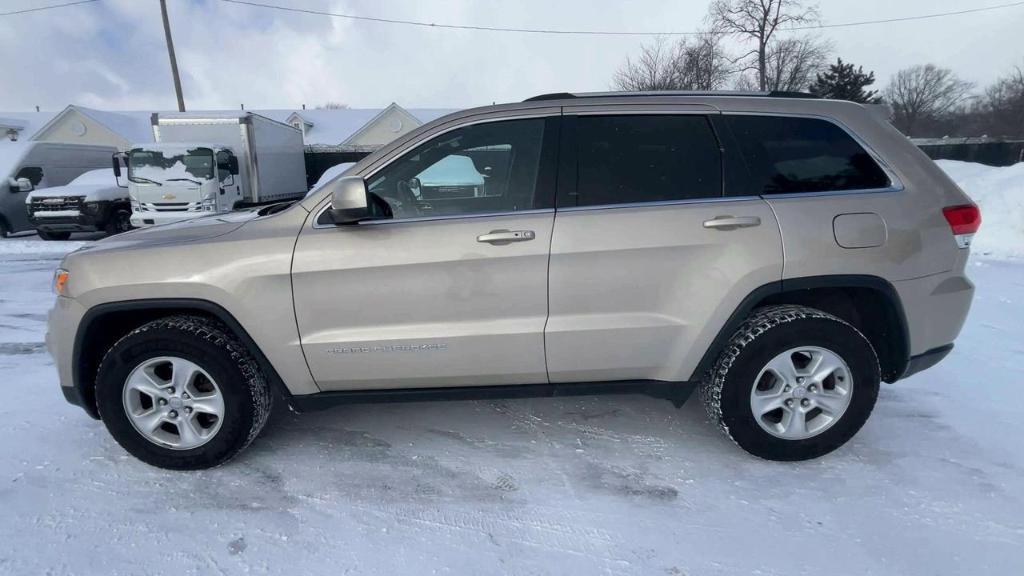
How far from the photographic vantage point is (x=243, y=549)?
7.63ft

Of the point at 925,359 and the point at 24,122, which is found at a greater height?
the point at 24,122

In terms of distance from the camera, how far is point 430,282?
2.68 meters

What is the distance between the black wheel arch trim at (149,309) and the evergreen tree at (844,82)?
39554 mm

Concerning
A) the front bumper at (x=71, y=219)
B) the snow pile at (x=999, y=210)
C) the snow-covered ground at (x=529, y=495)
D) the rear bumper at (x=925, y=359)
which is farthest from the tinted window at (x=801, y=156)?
the front bumper at (x=71, y=219)

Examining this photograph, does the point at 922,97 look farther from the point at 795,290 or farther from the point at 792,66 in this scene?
the point at 795,290

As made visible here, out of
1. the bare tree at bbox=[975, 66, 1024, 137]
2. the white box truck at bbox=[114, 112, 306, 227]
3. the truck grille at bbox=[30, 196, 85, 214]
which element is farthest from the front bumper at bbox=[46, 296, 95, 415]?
the bare tree at bbox=[975, 66, 1024, 137]

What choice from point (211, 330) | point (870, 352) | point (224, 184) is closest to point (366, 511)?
point (211, 330)

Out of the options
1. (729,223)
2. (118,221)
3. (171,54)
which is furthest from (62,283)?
(171,54)

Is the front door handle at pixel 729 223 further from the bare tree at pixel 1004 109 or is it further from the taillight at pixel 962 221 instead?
the bare tree at pixel 1004 109

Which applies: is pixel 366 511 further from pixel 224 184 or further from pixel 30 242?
pixel 30 242

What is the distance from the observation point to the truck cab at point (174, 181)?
36.7 feet

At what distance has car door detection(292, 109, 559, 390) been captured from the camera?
8.75 feet

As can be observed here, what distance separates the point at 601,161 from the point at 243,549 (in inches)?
94.3

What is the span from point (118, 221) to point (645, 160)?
14.0 m
